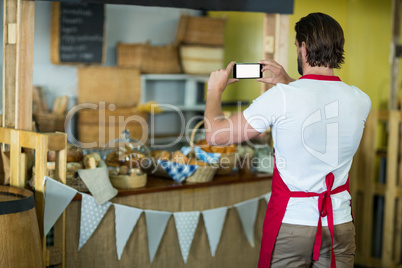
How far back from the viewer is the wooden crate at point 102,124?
515 cm

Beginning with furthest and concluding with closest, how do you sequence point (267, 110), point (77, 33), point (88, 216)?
1. point (77, 33)
2. point (88, 216)
3. point (267, 110)

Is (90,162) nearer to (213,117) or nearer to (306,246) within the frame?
(213,117)

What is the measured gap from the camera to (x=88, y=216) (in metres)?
2.70

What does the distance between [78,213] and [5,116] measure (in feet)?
1.91

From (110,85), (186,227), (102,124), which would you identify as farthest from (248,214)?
(110,85)

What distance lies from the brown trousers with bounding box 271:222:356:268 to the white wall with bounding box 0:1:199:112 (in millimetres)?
3680

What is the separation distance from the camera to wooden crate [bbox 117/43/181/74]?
544cm

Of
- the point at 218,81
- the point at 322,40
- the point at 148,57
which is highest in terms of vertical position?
the point at 148,57

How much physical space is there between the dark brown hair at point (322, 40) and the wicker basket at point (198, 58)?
361 cm

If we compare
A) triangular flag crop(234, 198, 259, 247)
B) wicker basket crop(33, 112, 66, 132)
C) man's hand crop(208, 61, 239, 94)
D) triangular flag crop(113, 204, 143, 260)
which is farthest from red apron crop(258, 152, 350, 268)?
wicker basket crop(33, 112, 66, 132)

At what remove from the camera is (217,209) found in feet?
10.2

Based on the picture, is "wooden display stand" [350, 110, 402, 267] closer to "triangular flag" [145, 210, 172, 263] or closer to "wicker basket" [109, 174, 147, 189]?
"triangular flag" [145, 210, 172, 263]

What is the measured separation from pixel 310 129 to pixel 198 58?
12.3 ft

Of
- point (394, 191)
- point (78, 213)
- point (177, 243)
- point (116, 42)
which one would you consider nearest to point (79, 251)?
point (78, 213)
